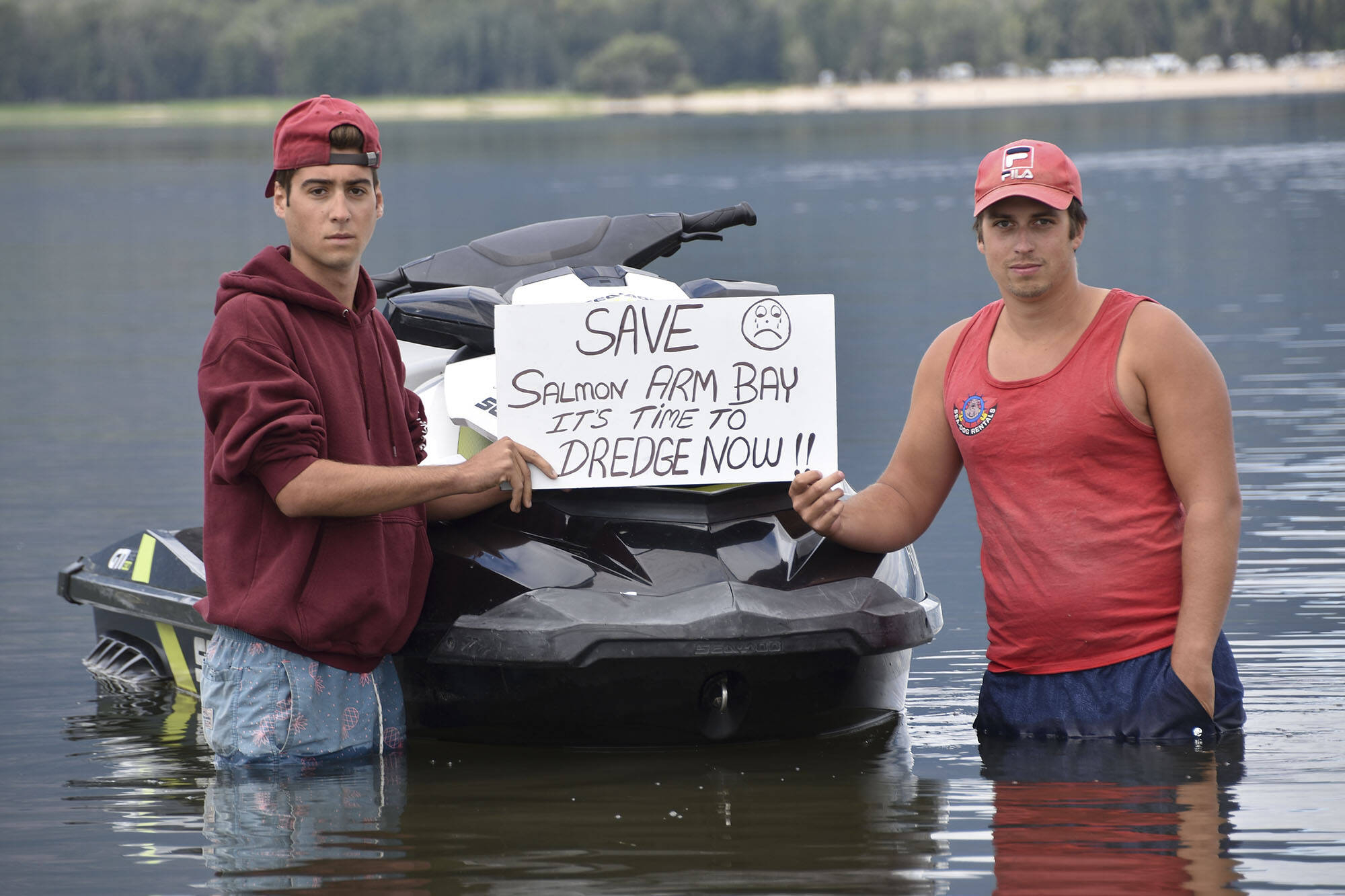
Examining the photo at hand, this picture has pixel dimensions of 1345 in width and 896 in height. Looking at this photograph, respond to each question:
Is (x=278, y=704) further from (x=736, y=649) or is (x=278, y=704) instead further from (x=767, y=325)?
(x=767, y=325)

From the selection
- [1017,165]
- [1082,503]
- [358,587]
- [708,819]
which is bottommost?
[708,819]

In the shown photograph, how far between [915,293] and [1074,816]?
520 inches

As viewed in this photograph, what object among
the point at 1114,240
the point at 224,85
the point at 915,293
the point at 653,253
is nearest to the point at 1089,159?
the point at 1114,240

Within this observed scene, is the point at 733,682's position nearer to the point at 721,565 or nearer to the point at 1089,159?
the point at 721,565

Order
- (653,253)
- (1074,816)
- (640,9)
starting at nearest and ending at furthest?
(1074,816) < (653,253) < (640,9)

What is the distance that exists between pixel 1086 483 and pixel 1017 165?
2.44 feet

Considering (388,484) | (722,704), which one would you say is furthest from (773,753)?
(388,484)

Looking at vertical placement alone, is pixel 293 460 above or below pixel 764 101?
below

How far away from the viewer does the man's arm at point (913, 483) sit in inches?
171

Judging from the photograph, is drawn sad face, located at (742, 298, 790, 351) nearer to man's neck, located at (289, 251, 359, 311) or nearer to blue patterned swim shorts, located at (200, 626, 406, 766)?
man's neck, located at (289, 251, 359, 311)

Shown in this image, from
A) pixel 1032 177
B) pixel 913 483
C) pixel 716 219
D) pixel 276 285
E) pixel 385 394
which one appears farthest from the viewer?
pixel 716 219

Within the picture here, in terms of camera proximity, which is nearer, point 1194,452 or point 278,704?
point 1194,452

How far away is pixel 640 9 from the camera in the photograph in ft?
529

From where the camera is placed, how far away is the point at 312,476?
380 cm
